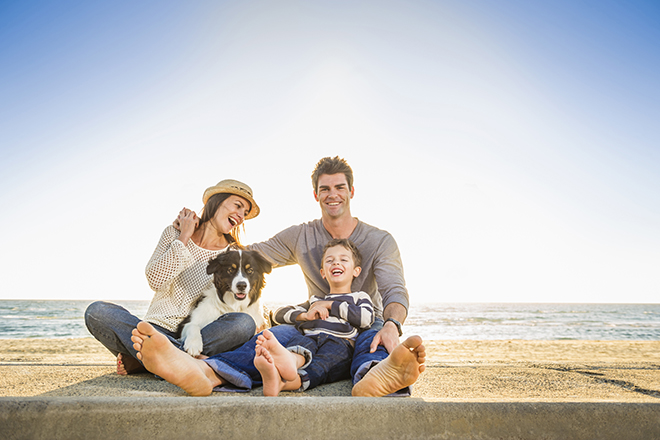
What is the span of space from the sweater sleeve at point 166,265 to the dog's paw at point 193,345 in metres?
0.53

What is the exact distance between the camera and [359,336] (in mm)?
2461

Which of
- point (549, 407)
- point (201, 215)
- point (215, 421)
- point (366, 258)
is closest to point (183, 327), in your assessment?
point (201, 215)

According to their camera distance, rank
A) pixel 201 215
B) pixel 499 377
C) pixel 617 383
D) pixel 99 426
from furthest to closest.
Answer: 1. pixel 201 215
2. pixel 499 377
3. pixel 617 383
4. pixel 99 426

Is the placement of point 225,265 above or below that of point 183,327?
above

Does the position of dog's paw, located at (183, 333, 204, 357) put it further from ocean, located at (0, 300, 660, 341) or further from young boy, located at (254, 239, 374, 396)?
ocean, located at (0, 300, 660, 341)

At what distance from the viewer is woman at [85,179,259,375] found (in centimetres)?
254

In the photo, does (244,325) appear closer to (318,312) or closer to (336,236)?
(318,312)

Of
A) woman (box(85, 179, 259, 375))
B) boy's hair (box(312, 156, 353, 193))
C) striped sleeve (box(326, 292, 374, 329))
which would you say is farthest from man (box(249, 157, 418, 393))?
woman (box(85, 179, 259, 375))

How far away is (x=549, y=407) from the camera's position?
123 centimetres

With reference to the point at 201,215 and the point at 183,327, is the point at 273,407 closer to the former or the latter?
the point at 183,327

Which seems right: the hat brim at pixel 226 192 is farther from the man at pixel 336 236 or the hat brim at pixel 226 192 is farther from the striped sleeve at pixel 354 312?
the striped sleeve at pixel 354 312

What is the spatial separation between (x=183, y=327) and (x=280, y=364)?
3.90 feet

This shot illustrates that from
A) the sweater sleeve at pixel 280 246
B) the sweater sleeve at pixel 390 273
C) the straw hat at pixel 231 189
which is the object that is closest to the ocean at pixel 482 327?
the sweater sleeve at pixel 280 246

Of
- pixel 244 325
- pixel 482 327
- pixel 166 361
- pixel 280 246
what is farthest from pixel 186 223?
pixel 482 327
